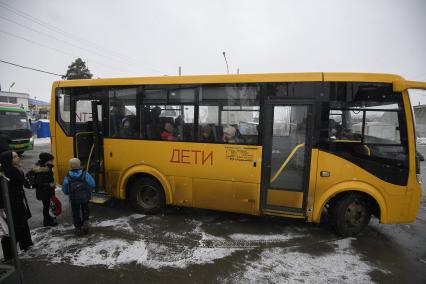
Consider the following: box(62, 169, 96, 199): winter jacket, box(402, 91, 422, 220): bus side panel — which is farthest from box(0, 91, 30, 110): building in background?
box(402, 91, 422, 220): bus side panel

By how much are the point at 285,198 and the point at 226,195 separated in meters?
1.16

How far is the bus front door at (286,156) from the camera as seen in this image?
4867 mm

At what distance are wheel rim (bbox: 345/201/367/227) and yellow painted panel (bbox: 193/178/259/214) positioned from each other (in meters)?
1.70

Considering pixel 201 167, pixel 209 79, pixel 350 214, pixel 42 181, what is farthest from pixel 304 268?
pixel 42 181

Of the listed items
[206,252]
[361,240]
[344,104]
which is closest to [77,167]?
[206,252]

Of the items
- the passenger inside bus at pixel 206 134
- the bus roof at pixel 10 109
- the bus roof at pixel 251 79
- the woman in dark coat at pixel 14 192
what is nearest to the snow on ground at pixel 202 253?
the woman in dark coat at pixel 14 192

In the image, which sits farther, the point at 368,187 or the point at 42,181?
the point at 42,181

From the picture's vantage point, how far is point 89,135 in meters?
6.30

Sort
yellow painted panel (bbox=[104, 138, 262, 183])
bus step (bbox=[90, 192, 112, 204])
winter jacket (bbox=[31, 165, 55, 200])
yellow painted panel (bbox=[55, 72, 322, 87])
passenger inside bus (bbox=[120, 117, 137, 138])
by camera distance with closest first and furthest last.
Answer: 1. yellow painted panel (bbox=[55, 72, 322, 87])
2. winter jacket (bbox=[31, 165, 55, 200])
3. yellow painted panel (bbox=[104, 138, 262, 183])
4. passenger inside bus (bbox=[120, 117, 137, 138])
5. bus step (bbox=[90, 192, 112, 204])

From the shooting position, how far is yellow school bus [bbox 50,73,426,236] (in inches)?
182

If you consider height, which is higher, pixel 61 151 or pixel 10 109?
pixel 10 109

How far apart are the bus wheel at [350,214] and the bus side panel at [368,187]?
0.28m

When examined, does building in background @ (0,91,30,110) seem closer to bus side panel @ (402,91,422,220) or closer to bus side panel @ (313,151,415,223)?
bus side panel @ (313,151,415,223)

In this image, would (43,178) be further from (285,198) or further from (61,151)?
(285,198)
